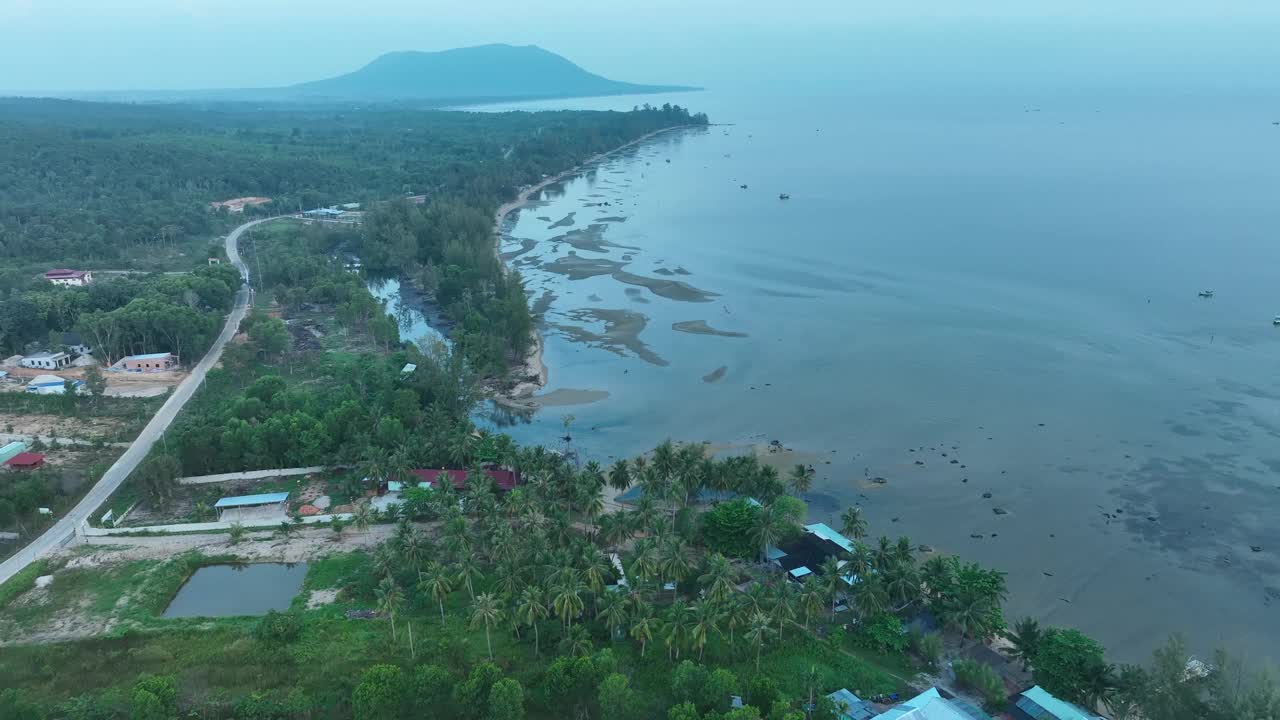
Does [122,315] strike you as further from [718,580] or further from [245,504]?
[718,580]

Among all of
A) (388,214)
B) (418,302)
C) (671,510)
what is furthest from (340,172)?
(671,510)


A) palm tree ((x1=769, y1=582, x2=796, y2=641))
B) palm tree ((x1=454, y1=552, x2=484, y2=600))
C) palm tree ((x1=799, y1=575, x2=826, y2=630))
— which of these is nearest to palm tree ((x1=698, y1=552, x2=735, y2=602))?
palm tree ((x1=769, y1=582, x2=796, y2=641))

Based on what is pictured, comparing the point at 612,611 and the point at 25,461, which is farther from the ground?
the point at 612,611

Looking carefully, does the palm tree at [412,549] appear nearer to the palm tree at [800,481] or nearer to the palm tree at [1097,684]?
the palm tree at [800,481]

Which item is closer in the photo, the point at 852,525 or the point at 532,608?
the point at 532,608

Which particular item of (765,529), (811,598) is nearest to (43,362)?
(765,529)

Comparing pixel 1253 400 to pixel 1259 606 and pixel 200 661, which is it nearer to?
pixel 1259 606

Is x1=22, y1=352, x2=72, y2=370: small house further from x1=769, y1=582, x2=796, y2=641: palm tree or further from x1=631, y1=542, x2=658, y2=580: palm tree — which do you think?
x1=769, y1=582, x2=796, y2=641: palm tree
